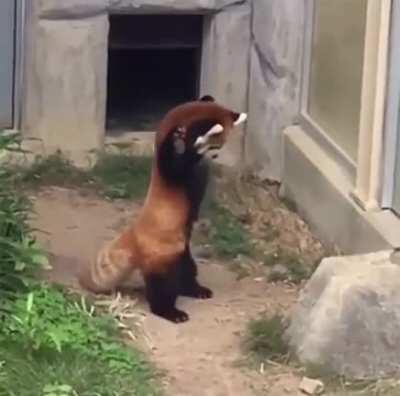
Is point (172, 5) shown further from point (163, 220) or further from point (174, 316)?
point (174, 316)

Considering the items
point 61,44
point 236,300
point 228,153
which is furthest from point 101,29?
point 236,300

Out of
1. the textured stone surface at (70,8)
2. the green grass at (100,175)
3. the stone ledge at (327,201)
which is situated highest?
the textured stone surface at (70,8)

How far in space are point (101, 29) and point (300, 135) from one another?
3.04ft

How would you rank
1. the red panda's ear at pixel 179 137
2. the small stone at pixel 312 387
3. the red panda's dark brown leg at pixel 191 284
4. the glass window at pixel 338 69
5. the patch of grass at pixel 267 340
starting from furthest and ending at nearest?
the glass window at pixel 338 69
the red panda's dark brown leg at pixel 191 284
the red panda's ear at pixel 179 137
the patch of grass at pixel 267 340
the small stone at pixel 312 387

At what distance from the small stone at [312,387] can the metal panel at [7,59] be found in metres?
2.53

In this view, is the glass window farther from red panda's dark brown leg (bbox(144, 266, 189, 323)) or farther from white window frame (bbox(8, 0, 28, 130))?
white window frame (bbox(8, 0, 28, 130))

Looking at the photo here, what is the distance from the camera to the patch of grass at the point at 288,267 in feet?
18.5

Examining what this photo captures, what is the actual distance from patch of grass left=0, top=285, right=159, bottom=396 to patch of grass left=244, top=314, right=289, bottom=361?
343mm

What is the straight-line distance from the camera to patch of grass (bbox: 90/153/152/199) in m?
6.47

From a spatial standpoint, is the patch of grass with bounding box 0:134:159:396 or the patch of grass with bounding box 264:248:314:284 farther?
the patch of grass with bounding box 264:248:314:284

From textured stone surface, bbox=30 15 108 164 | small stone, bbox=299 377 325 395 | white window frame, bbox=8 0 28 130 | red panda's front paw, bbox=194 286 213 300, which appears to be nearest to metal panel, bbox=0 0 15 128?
white window frame, bbox=8 0 28 130

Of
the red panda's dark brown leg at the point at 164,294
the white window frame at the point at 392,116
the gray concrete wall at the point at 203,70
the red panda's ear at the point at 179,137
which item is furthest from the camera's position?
the gray concrete wall at the point at 203,70

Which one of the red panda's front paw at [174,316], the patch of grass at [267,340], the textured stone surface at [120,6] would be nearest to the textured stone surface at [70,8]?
the textured stone surface at [120,6]

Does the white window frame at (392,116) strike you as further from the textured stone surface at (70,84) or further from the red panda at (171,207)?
the textured stone surface at (70,84)
